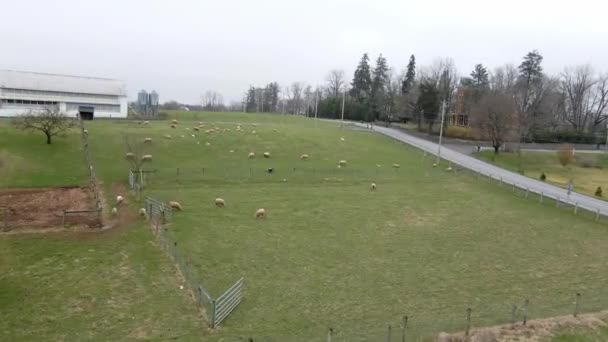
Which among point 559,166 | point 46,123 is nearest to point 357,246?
point 46,123

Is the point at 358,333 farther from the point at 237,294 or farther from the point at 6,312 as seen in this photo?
the point at 6,312

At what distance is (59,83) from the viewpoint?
70.4 metres

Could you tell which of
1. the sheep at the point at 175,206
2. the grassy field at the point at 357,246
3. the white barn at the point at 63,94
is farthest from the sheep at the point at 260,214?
the white barn at the point at 63,94

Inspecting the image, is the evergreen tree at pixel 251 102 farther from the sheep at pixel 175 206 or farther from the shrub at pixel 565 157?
the sheep at pixel 175 206

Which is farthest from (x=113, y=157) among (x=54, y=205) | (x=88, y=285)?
(x=88, y=285)

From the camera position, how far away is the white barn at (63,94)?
2554 inches

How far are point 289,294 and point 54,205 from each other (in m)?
21.5

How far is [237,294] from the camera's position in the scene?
18.0 metres

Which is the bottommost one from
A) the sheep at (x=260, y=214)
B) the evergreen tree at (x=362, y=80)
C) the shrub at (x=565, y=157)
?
the sheep at (x=260, y=214)

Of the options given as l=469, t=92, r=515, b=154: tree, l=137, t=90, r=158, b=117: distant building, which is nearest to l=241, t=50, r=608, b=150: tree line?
l=469, t=92, r=515, b=154: tree

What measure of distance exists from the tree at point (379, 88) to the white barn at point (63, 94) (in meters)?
57.4

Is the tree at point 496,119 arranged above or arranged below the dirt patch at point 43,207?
above

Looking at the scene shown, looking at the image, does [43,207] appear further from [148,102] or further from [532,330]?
[148,102]

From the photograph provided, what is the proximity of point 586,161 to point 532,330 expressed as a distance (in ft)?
196
